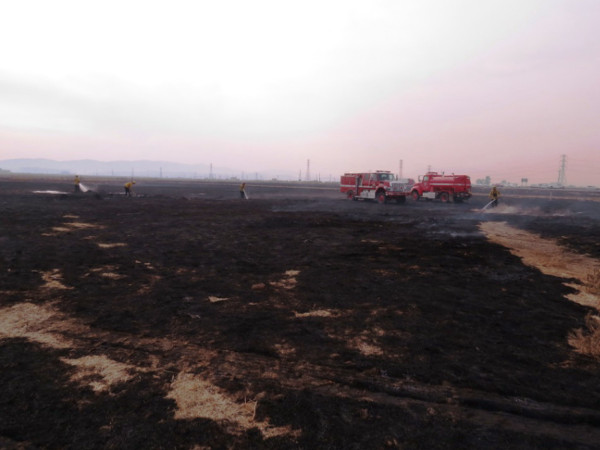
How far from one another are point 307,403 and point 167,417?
4.06ft

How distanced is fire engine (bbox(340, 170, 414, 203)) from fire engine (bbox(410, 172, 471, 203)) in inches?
57.3

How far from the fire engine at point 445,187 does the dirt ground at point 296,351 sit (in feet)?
69.1

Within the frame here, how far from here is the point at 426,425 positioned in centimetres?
286

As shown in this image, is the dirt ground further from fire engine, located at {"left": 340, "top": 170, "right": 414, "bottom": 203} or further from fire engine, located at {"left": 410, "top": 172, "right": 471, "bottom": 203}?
fire engine, located at {"left": 410, "top": 172, "right": 471, "bottom": 203}

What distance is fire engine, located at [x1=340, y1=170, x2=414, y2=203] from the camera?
2755 centimetres

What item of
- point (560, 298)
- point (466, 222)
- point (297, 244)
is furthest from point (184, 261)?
point (466, 222)

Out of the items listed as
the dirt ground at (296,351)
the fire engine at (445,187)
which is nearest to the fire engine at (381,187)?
the fire engine at (445,187)

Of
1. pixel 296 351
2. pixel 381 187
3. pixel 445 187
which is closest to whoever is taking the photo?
pixel 296 351

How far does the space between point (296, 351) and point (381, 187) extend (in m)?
25.1

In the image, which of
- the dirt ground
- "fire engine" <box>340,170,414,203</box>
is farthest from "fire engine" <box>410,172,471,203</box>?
the dirt ground

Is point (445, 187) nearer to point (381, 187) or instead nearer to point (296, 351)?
point (381, 187)

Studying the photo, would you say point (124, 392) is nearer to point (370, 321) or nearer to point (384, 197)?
point (370, 321)

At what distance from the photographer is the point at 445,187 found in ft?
95.5

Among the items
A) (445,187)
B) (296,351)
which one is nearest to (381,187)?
(445,187)
